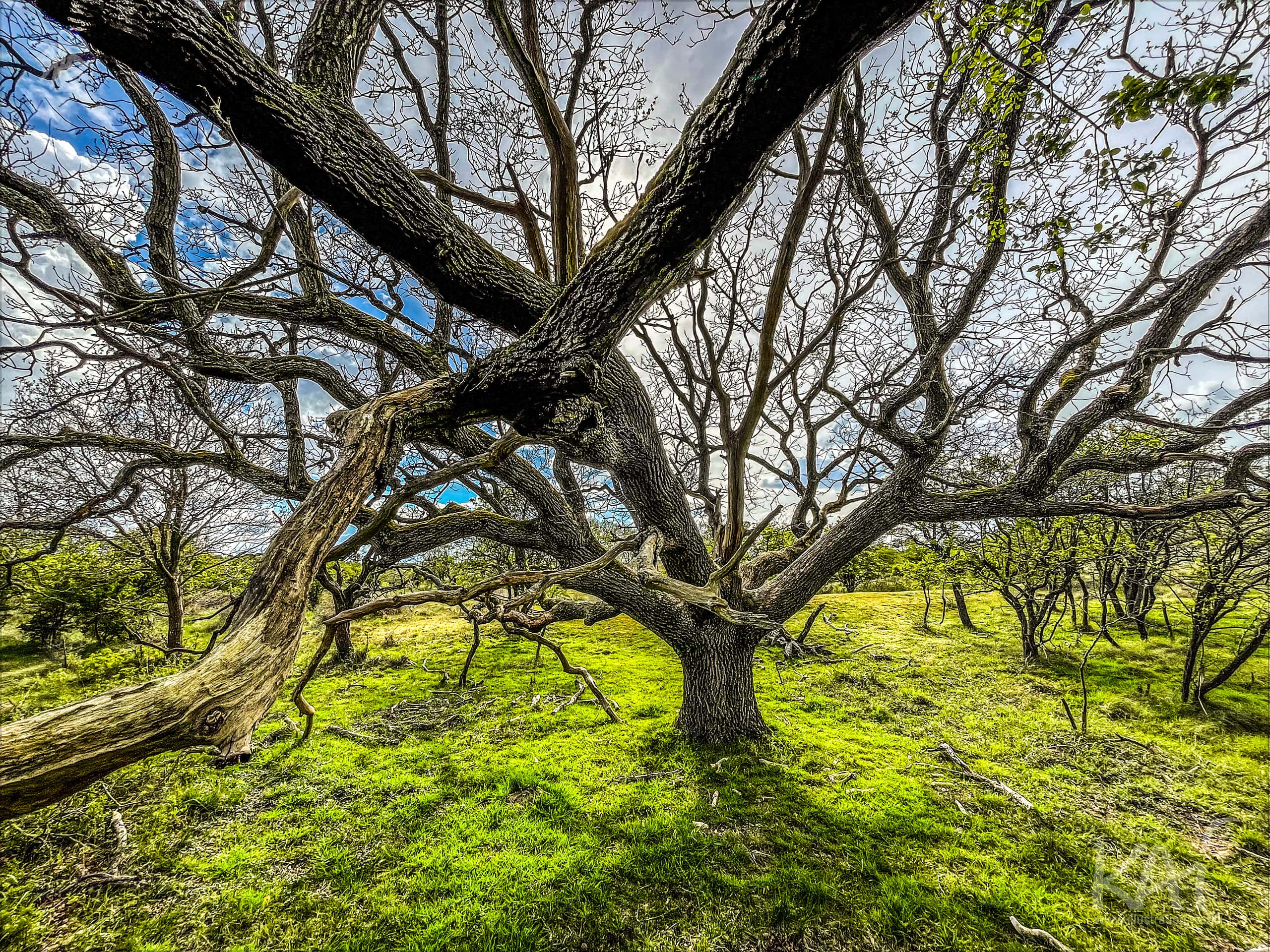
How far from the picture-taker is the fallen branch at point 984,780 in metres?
4.21

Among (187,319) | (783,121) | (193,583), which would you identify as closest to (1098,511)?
(783,121)

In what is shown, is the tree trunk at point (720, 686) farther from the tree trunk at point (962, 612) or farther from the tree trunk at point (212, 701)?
the tree trunk at point (962, 612)

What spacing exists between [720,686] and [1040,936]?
288cm

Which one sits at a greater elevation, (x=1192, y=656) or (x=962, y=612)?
(x=1192, y=656)

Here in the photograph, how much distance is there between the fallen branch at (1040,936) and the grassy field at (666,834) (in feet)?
0.26

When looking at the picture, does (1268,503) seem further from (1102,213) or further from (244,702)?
(244,702)

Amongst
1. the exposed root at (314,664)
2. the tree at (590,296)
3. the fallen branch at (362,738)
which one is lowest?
the fallen branch at (362,738)

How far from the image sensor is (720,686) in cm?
512

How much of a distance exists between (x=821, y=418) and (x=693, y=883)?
14.7 ft

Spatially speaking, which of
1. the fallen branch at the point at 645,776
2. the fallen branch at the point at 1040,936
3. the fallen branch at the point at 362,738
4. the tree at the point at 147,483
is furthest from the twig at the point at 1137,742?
the tree at the point at 147,483

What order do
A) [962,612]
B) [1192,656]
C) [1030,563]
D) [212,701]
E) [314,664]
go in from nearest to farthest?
[212,701]
[314,664]
[1192,656]
[1030,563]
[962,612]

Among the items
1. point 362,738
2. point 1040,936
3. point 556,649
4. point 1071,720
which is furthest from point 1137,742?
point 362,738

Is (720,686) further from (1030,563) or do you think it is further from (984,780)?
(1030,563)

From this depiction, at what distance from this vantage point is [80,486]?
616 centimetres
